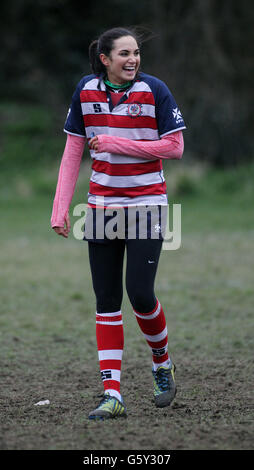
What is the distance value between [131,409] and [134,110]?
176 cm

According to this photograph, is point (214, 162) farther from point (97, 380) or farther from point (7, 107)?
point (97, 380)

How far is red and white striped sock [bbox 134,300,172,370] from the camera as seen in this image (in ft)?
15.2

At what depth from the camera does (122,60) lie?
175 inches

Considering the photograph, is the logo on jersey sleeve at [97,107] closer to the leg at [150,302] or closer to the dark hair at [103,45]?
the dark hair at [103,45]

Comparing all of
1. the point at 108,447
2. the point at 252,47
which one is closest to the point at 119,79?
the point at 108,447

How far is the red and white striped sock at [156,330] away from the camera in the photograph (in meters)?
4.64

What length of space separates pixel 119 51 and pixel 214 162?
1786 centimetres

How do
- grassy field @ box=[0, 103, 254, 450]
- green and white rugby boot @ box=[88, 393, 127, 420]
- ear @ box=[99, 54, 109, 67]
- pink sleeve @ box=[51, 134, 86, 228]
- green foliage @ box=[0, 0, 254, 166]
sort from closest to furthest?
1. grassy field @ box=[0, 103, 254, 450]
2. green and white rugby boot @ box=[88, 393, 127, 420]
3. ear @ box=[99, 54, 109, 67]
4. pink sleeve @ box=[51, 134, 86, 228]
5. green foliage @ box=[0, 0, 254, 166]

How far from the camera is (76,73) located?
2830 centimetres

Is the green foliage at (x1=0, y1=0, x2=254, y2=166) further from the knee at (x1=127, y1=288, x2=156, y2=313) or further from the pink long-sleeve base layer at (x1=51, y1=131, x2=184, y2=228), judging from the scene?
the knee at (x1=127, y1=288, x2=156, y2=313)

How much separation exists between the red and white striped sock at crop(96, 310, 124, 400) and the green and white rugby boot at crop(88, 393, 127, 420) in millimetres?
138

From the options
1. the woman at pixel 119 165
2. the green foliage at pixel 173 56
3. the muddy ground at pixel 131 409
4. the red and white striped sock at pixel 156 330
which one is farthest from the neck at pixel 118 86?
the green foliage at pixel 173 56

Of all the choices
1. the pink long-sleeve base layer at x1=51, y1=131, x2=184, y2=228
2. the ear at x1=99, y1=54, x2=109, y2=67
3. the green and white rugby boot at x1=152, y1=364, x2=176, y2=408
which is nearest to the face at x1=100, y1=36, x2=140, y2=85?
the ear at x1=99, y1=54, x2=109, y2=67
